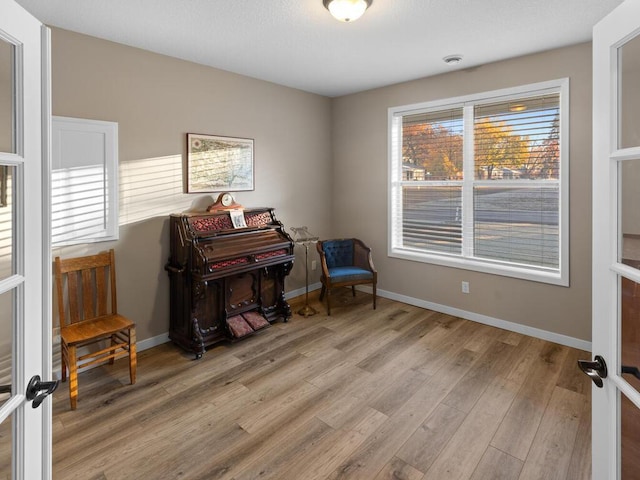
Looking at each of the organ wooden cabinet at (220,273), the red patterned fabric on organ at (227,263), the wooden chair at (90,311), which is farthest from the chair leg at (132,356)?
the red patterned fabric on organ at (227,263)

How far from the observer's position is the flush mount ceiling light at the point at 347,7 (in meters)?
2.28

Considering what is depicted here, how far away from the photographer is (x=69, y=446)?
→ 209 centimetres

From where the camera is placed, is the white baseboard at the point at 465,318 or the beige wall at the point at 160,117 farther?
the white baseboard at the point at 465,318

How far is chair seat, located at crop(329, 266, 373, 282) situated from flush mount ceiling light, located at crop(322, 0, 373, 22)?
252 centimetres

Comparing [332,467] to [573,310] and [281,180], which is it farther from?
[281,180]

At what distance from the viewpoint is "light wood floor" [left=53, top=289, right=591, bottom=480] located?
1.96 m

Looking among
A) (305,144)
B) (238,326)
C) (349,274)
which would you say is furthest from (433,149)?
(238,326)

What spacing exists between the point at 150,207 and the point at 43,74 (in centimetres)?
232

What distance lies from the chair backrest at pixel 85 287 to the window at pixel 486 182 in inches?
117

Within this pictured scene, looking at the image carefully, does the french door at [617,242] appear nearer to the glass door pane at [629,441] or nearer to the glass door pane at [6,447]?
the glass door pane at [629,441]

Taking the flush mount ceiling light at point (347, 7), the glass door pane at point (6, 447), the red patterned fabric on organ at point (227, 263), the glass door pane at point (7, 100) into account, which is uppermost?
the flush mount ceiling light at point (347, 7)

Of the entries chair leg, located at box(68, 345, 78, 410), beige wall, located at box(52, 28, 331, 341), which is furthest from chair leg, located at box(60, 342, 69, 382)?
beige wall, located at box(52, 28, 331, 341)

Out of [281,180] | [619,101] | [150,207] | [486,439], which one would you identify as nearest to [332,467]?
[486,439]

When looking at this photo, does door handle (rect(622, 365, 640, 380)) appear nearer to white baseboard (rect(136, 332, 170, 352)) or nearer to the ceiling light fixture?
the ceiling light fixture
